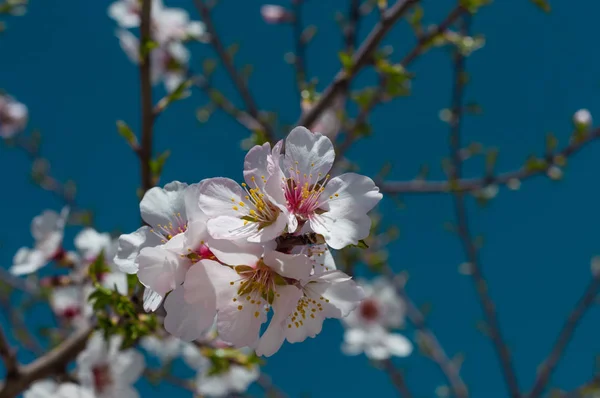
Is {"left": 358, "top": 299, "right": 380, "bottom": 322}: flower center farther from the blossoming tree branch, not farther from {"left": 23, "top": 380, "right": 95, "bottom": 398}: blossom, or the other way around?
{"left": 23, "top": 380, "right": 95, "bottom": 398}: blossom

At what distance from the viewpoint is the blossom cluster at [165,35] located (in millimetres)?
2938

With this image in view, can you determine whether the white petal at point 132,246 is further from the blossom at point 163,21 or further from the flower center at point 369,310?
the flower center at point 369,310

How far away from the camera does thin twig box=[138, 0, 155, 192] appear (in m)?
1.73

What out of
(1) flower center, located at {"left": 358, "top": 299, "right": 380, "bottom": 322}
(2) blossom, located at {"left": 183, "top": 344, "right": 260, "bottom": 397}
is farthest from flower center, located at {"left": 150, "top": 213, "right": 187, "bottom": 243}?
(1) flower center, located at {"left": 358, "top": 299, "right": 380, "bottom": 322}

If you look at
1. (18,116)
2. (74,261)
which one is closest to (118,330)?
(74,261)

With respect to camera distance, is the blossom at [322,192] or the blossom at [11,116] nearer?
the blossom at [322,192]

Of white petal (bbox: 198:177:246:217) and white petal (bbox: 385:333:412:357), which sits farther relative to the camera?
white petal (bbox: 385:333:412:357)

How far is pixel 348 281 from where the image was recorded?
105cm

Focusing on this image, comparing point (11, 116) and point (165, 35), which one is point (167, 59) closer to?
point (165, 35)

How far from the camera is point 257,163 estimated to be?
3.46ft

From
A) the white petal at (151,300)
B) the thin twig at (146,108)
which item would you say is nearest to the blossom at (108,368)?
the thin twig at (146,108)

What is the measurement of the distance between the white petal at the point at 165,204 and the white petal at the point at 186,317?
0.29 meters

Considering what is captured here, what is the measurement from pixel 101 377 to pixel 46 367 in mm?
348

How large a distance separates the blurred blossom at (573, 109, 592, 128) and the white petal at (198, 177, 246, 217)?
2.14 meters
